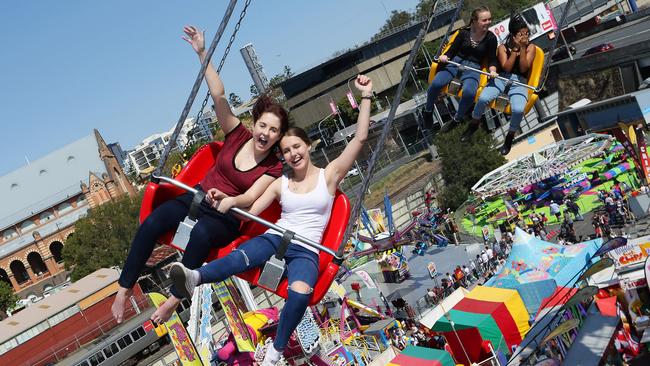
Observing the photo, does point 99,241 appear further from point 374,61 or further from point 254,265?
point 254,265

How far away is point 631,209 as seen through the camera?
21641 mm

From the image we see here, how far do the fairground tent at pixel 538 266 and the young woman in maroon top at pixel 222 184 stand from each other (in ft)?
37.5

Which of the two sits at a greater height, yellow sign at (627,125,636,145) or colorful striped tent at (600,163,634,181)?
yellow sign at (627,125,636,145)

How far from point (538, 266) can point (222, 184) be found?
42.6 feet

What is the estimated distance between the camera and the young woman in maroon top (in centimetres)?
574

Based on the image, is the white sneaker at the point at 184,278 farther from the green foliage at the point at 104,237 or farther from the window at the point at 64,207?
the window at the point at 64,207

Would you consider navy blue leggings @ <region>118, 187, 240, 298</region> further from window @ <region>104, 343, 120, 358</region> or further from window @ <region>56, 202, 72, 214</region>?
window @ <region>56, 202, 72, 214</region>

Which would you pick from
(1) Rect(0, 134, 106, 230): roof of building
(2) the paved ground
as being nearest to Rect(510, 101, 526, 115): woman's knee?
(2) the paved ground

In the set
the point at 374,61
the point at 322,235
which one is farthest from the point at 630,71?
the point at 322,235

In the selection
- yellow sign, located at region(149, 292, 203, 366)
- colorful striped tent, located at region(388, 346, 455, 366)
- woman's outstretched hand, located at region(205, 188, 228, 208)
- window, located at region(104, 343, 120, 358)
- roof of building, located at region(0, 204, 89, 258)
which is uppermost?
roof of building, located at region(0, 204, 89, 258)

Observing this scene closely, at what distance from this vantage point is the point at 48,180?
72.4 metres

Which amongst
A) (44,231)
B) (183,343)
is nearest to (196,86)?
(183,343)

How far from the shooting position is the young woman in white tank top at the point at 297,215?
5289 millimetres

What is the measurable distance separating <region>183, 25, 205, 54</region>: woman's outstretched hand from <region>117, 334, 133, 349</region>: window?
2121 centimetres
